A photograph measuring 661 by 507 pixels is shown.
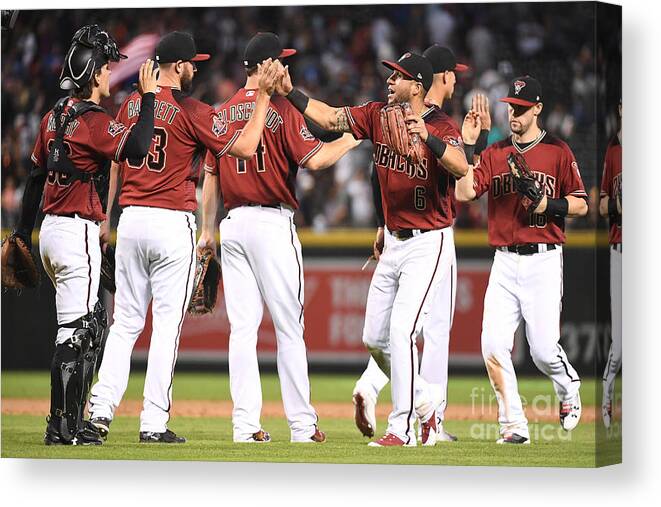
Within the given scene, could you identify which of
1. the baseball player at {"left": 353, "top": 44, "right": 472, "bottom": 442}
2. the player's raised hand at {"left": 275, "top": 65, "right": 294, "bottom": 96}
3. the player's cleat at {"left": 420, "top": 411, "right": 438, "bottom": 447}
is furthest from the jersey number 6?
the player's cleat at {"left": 420, "top": 411, "right": 438, "bottom": 447}

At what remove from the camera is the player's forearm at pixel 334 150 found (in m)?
9.21

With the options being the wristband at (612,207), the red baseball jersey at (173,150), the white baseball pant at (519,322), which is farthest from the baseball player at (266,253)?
the wristband at (612,207)

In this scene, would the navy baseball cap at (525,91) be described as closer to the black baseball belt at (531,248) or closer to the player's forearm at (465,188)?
the player's forearm at (465,188)

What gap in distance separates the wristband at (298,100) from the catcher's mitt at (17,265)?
6.63 feet

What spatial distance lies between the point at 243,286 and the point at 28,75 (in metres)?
2.02

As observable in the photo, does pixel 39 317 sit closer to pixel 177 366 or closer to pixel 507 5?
pixel 177 366

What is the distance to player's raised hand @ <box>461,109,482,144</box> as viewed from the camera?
911 cm

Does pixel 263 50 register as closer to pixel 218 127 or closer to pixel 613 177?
pixel 218 127

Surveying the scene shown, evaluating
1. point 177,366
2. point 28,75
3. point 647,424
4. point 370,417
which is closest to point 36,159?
point 28,75

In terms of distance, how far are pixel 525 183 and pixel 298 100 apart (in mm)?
1454

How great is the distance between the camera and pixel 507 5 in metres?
9.04

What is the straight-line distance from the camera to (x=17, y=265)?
31.5ft

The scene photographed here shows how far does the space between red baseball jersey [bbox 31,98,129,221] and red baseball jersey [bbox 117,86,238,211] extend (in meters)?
0.17

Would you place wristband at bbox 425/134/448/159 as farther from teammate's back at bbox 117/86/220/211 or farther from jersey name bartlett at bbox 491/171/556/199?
teammate's back at bbox 117/86/220/211
